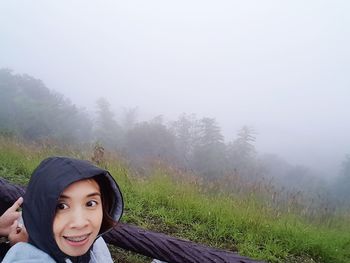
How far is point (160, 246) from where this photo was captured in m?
2.70

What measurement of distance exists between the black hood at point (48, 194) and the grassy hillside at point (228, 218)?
6.59ft

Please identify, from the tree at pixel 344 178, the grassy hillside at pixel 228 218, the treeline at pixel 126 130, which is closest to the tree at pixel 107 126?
the treeline at pixel 126 130

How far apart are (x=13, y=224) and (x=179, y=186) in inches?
127

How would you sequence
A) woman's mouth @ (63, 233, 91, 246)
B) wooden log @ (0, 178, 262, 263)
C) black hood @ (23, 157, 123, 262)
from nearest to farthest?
1. black hood @ (23, 157, 123, 262)
2. woman's mouth @ (63, 233, 91, 246)
3. wooden log @ (0, 178, 262, 263)

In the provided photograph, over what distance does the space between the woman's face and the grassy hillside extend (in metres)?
1.96

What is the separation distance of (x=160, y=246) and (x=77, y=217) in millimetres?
1421

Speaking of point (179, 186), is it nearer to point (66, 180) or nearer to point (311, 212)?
point (311, 212)

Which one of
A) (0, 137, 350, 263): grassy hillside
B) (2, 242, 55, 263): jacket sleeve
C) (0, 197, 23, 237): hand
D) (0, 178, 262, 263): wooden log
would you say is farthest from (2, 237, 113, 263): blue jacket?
(0, 137, 350, 263): grassy hillside

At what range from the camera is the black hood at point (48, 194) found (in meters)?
1.32

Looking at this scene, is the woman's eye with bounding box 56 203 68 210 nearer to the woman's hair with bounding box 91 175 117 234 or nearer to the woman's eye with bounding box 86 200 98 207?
the woman's eye with bounding box 86 200 98 207

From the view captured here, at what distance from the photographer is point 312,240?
404cm

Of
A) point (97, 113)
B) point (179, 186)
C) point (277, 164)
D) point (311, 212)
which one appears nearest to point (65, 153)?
point (179, 186)

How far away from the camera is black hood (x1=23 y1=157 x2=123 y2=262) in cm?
132

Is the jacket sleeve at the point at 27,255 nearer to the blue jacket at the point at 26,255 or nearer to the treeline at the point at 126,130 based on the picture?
the blue jacket at the point at 26,255
